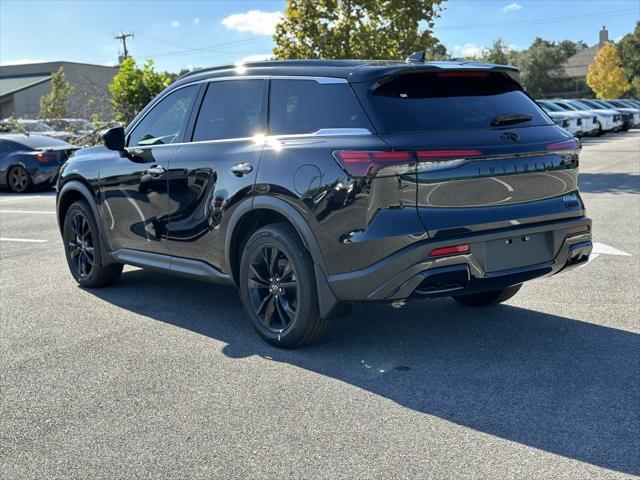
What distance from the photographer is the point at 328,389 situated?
441 centimetres

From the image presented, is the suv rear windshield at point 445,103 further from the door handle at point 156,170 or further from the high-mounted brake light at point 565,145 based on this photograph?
the door handle at point 156,170

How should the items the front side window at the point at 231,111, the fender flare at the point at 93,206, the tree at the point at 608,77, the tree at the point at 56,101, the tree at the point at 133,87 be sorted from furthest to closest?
the tree at the point at 608,77 < the tree at the point at 56,101 < the tree at the point at 133,87 < the fender flare at the point at 93,206 < the front side window at the point at 231,111

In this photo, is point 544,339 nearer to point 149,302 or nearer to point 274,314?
point 274,314

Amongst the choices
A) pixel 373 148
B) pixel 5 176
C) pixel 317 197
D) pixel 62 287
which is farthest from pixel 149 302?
pixel 5 176

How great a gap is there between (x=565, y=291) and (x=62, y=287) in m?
4.46

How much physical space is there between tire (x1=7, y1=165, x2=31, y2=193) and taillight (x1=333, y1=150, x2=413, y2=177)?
14711mm

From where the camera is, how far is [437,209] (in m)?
4.50

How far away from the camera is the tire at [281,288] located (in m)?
4.88

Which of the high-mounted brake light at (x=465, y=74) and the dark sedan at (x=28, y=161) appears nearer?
the high-mounted brake light at (x=465, y=74)

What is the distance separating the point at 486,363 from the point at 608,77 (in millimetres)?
63361

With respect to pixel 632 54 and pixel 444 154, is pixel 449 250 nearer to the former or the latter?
pixel 444 154

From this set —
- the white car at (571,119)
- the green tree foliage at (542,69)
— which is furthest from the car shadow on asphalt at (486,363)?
the green tree foliage at (542,69)

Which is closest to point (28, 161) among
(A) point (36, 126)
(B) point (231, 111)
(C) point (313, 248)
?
(B) point (231, 111)

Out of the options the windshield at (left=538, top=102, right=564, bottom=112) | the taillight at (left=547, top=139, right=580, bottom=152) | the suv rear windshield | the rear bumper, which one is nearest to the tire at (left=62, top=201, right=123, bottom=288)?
the rear bumper
